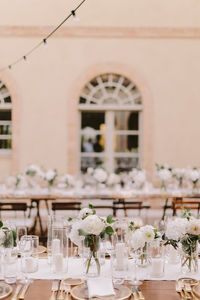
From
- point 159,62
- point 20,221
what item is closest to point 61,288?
point 20,221

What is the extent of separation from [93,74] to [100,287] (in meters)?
6.60

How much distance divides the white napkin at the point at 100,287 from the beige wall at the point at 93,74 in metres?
6.13

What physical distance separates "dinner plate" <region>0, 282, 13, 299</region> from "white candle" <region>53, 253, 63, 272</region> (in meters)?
0.36

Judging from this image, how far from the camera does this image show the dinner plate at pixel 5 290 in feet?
7.32

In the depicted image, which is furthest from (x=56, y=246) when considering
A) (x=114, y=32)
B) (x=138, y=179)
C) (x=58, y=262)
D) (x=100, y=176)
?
(x=114, y=32)

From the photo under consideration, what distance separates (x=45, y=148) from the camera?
8.49 m

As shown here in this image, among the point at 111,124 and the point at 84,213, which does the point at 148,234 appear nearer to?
the point at 84,213

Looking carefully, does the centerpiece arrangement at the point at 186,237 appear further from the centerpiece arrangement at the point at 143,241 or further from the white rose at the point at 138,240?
the white rose at the point at 138,240

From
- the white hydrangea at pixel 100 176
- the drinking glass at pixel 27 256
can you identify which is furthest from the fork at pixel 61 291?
the white hydrangea at pixel 100 176

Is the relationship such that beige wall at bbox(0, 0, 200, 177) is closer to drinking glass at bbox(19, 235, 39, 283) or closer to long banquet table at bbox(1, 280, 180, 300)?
drinking glass at bbox(19, 235, 39, 283)

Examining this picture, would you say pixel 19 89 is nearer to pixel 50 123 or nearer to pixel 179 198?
pixel 50 123

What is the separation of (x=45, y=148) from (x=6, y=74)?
1750mm

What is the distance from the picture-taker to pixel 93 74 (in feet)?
27.8

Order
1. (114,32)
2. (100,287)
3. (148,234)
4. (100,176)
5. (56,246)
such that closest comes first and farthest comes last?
(100,287)
(148,234)
(56,246)
(100,176)
(114,32)
